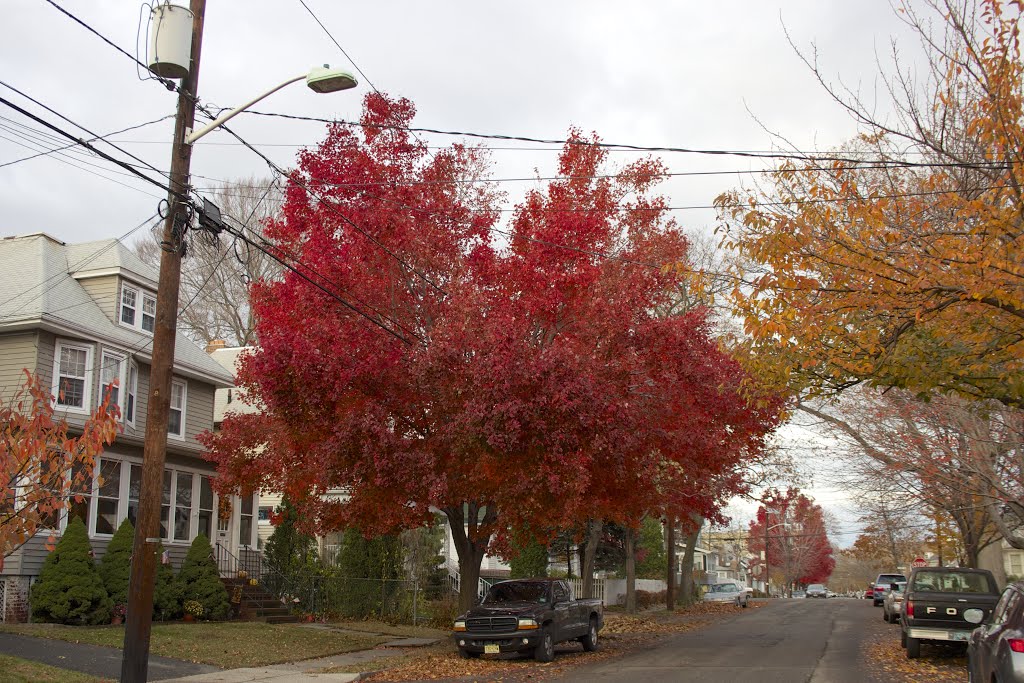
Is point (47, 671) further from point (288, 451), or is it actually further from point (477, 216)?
point (477, 216)

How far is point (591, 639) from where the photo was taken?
19922 mm

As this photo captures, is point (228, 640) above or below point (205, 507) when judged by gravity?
below

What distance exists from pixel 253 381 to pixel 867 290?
12.2 m

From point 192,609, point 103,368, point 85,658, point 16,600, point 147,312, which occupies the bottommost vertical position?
point 85,658

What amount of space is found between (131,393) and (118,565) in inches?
180

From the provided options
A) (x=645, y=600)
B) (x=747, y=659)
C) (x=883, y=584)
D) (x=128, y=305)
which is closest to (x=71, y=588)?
(x=128, y=305)

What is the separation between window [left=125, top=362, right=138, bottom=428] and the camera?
22.7m

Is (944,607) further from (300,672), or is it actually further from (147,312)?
(147,312)

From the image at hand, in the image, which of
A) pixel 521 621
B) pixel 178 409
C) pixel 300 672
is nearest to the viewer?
pixel 300 672

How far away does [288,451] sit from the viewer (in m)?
17.9

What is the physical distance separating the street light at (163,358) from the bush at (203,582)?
40.2 feet

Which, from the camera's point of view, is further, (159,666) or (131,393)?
(131,393)

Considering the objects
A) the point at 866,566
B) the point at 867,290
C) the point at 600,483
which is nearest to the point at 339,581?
the point at 600,483

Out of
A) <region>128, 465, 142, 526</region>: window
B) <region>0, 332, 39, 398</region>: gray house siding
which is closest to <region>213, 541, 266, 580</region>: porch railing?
<region>128, 465, 142, 526</region>: window
